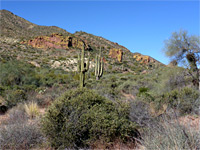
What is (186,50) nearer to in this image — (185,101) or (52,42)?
(185,101)

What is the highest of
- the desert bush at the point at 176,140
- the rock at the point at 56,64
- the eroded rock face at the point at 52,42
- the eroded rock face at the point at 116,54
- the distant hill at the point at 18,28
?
the distant hill at the point at 18,28

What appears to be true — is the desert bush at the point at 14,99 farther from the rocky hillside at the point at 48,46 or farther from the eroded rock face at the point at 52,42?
the eroded rock face at the point at 52,42

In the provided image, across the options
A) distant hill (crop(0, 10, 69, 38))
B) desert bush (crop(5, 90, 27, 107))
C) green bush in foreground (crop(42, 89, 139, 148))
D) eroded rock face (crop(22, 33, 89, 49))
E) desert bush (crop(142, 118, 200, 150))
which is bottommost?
desert bush (crop(5, 90, 27, 107))

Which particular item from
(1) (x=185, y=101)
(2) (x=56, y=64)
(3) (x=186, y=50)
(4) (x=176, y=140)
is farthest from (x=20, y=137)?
(2) (x=56, y=64)

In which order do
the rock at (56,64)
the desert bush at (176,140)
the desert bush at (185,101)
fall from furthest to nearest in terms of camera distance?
the rock at (56,64) < the desert bush at (185,101) < the desert bush at (176,140)

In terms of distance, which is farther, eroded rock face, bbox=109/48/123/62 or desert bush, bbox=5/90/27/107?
eroded rock face, bbox=109/48/123/62

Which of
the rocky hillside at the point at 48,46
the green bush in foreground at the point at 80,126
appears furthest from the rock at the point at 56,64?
the green bush in foreground at the point at 80,126

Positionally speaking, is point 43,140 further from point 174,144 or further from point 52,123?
point 174,144

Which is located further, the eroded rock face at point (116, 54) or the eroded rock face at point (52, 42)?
the eroded rock face at point (116, 54)

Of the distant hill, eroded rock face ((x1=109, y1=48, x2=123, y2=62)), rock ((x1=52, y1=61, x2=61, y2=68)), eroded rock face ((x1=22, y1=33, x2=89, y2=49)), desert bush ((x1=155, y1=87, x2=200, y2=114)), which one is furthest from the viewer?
eroded rock face ((x1=109, y1=48, x2=123, y2=62))

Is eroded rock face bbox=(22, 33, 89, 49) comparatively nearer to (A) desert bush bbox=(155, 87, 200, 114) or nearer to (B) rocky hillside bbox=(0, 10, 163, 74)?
(B) rocky hillside bbox=(0, 10, 163, 74)

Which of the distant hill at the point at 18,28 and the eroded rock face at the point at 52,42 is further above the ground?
the distant hill at the point at 18,28

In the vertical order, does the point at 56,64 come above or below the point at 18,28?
below

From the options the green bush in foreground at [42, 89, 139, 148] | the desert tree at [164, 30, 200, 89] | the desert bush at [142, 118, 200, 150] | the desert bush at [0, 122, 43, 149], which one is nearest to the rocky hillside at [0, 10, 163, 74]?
the desert tree at [164, 30, 200, 89]
